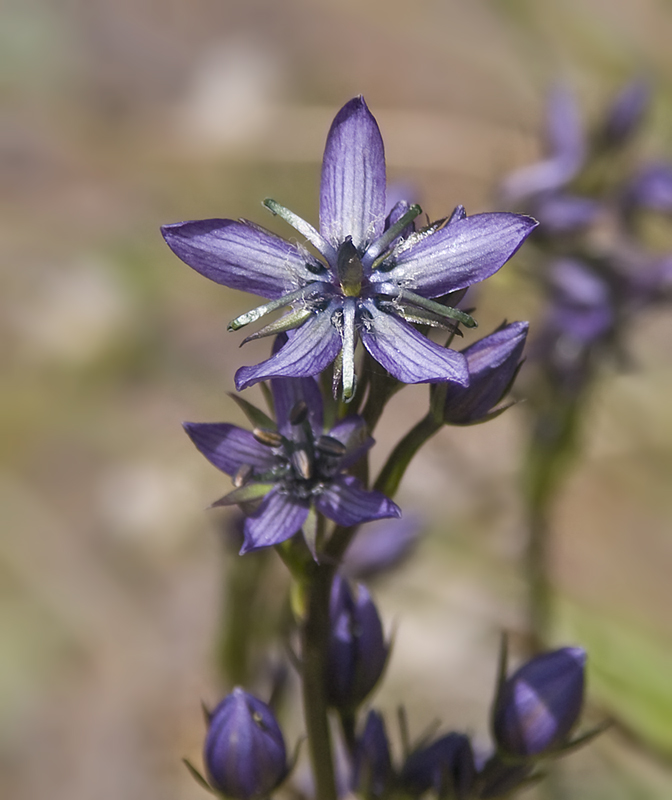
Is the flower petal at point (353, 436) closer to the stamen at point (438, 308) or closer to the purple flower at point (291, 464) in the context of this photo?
the purple flower at point (291, 464)

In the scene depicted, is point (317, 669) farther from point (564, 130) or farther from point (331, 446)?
point (564, 130)

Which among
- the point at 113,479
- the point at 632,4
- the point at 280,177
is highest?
the point at 632,4

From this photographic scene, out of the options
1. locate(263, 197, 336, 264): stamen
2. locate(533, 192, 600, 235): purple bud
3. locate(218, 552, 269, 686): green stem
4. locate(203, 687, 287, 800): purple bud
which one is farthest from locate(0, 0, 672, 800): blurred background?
locate(263, 197, 336, 264): stamen

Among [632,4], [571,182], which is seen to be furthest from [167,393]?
[632,4]

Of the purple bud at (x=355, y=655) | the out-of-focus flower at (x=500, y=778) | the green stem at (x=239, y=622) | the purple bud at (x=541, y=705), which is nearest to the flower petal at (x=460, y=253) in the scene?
the purple bud at (x=355, y=655)

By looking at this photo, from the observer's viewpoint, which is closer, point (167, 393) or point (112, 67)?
point (167, 393)

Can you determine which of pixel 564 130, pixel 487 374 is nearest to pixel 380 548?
pixel 487 374

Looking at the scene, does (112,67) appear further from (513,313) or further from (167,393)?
(513,313)

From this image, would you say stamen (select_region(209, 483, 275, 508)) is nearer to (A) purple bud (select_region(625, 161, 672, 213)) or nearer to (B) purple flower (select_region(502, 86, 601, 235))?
(B) purple flower (select_region(502, 86, 601, 235))
